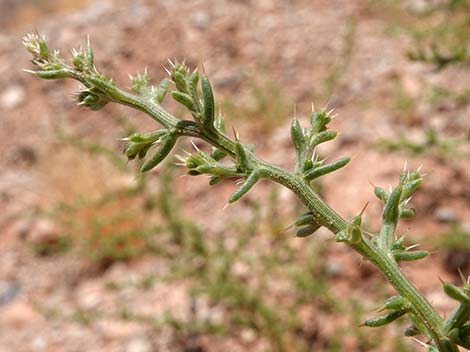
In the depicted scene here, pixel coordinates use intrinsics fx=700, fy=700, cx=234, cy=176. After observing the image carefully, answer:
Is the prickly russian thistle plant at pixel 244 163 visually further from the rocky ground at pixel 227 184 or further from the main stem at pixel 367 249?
the rocky ground at pixel 227 184

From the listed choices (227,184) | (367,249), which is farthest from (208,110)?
(227,184)

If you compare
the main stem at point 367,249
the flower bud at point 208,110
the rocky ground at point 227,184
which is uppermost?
the rocky ground at point 227,184

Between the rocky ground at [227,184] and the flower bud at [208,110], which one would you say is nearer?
the flower bud at [208,110]

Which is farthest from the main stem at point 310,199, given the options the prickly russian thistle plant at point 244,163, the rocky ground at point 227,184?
the rocky ground at point 227,184

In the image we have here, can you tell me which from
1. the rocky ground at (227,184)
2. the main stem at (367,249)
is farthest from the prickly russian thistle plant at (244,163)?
the rocky ground at (227,184)

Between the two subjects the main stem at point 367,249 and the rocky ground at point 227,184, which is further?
the rocky ground at point 227,184

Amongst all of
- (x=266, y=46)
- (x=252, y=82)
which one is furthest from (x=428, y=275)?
(x=266, y=46)

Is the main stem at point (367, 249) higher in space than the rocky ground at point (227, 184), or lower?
lower

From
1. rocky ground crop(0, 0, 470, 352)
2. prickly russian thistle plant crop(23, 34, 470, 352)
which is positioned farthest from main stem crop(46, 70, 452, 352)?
rocky ground crop(0, 0, 470, 352)

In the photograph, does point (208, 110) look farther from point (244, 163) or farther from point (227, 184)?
point (227, 184)
